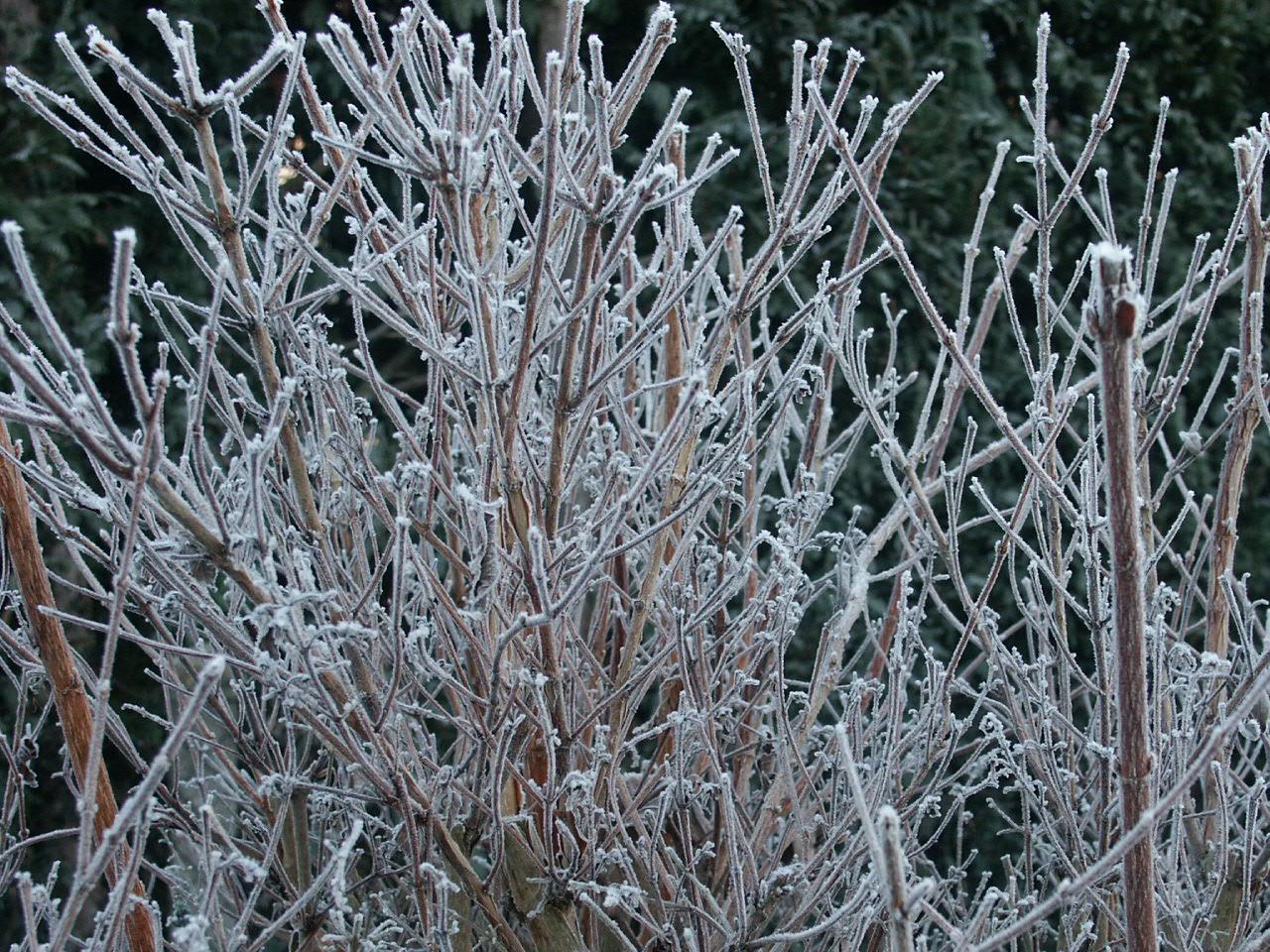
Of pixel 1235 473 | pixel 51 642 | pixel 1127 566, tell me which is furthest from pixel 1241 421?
pixel 51 642

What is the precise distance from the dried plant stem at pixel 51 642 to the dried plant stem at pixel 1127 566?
103 centimetres

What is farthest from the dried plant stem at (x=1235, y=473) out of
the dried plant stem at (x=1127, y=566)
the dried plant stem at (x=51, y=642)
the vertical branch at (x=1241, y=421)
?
the dried plant stem at (x=51, y=642)

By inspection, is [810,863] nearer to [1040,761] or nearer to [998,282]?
[1040,761]

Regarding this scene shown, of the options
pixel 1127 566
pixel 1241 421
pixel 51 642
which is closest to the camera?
pixel 1127 566

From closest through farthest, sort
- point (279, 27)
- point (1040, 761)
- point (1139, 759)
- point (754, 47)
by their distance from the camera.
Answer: point (1139, 759) → point (279, 27) → point (1040, 761) → point (754, 47)

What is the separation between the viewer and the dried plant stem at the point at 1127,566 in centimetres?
86

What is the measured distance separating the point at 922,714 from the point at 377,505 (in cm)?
85

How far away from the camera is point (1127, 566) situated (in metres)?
0.95

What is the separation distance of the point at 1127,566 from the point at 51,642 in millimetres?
1132

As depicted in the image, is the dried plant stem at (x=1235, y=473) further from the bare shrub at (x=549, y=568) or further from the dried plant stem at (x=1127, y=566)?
the dried plant stem at (x=1127, y=566)

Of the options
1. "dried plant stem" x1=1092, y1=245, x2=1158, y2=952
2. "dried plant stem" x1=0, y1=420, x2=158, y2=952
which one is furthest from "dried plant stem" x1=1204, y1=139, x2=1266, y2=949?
"dried plant stem" x1=0, y1=420, x2=158, y2=952

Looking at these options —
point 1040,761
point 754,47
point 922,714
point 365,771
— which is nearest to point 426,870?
point 365,771

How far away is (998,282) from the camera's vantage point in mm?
1964

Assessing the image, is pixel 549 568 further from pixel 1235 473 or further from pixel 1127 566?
pixel 1235 473
